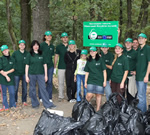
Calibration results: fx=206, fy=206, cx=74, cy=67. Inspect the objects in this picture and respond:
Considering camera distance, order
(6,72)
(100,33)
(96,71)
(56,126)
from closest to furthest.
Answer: (56,126) < (96,71) < (6,72) < (100,33)

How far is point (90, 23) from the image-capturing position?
21.9ft

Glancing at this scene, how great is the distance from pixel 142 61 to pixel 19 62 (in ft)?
10.8

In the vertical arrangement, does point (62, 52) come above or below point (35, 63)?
above

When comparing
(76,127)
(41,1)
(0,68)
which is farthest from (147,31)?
(76,127)

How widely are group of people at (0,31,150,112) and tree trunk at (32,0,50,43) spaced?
1173 millimetres

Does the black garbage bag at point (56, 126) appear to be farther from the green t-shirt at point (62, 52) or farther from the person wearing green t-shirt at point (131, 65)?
the green t-shirt at point (62, 52)

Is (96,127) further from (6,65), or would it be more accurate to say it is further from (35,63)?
(6,65)

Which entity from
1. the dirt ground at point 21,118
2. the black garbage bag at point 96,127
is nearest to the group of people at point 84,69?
the dirt ground at point 21,118

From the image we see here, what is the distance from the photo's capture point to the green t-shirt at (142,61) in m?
4.66

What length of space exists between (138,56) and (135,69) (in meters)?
0.47

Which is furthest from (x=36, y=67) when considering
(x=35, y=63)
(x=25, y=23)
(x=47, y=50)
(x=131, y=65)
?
(x=25, y=23)

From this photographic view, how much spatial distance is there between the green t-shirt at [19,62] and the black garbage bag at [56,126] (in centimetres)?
257

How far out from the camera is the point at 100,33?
652 centimetres

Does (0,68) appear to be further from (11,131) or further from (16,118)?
(11,131)
